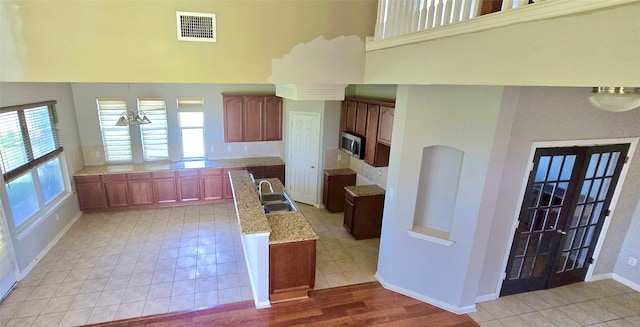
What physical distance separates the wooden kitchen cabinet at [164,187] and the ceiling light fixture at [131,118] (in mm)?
1062

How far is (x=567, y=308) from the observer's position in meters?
3.75

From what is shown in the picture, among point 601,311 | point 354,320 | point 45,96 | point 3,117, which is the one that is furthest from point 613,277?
point 45,96

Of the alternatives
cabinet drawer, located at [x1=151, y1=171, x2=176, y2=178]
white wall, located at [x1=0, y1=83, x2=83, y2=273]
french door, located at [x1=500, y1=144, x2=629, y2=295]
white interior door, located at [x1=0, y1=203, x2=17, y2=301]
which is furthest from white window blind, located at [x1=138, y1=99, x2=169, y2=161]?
french door, located at [x1=500, y1=144, x2=629, y2=295]

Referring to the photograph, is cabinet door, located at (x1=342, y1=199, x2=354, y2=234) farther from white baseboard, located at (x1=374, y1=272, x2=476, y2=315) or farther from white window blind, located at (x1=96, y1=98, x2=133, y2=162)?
white window blind, located at (x1=96, y1=98, x2=133, y2=162)

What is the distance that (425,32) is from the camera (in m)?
2.12

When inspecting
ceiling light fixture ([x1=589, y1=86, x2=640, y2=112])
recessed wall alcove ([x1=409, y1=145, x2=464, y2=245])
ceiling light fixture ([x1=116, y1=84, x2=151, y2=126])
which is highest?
ceiling light fixture ([x1=589, y1=86, x2=640, y2=112])

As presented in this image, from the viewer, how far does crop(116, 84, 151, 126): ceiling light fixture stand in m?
5.36

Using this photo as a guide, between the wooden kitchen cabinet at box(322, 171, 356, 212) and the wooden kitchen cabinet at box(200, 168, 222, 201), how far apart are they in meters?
2.26

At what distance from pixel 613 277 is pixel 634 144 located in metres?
1.99

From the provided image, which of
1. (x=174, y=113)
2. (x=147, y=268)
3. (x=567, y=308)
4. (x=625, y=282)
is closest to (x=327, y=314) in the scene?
(x=147, y=268)

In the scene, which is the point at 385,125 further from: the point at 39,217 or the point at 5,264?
the point at 39,217

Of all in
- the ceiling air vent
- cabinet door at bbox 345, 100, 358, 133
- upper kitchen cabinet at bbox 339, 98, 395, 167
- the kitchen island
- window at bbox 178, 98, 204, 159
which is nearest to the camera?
the ceiling air vent

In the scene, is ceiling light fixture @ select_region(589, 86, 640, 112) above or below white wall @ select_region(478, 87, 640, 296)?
above

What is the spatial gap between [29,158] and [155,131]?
2166mm
